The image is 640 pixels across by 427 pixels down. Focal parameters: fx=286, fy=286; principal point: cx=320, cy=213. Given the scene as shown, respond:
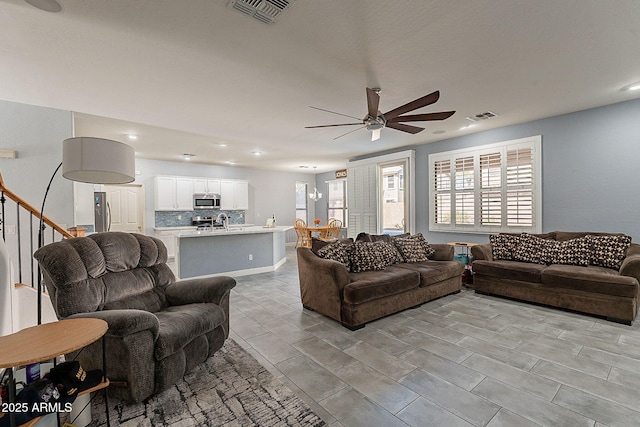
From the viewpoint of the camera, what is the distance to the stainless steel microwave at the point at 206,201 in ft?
25.7

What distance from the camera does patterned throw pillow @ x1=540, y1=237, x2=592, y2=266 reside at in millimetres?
3713

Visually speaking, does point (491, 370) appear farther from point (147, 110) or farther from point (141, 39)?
point (147, 110)

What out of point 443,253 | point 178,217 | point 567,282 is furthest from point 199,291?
point 178,217

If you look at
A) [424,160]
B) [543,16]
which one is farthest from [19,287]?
[424,160]

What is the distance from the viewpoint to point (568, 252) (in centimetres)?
384

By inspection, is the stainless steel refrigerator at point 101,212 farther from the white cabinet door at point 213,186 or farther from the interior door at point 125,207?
the white cabinet door at point 213,186

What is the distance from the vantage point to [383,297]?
3.22m

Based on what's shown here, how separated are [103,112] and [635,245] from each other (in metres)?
7.16

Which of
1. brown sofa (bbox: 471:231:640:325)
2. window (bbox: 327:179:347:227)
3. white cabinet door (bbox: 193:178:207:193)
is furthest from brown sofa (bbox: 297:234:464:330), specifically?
window (bbox: 327:179:347:227)

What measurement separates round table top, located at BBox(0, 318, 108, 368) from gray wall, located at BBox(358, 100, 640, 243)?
5.68 m

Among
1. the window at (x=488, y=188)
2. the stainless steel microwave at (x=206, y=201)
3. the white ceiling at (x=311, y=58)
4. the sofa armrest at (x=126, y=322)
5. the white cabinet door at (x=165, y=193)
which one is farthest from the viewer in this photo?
the stainless steel microwave at (x=206, y=201)

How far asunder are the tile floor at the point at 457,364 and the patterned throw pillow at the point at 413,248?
2.61 ft

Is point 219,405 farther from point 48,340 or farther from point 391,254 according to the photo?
point 391,254

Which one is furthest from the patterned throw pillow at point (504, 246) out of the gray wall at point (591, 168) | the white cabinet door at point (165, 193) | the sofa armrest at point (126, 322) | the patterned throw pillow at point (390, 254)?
the white cabinet door at point (165, 193)
